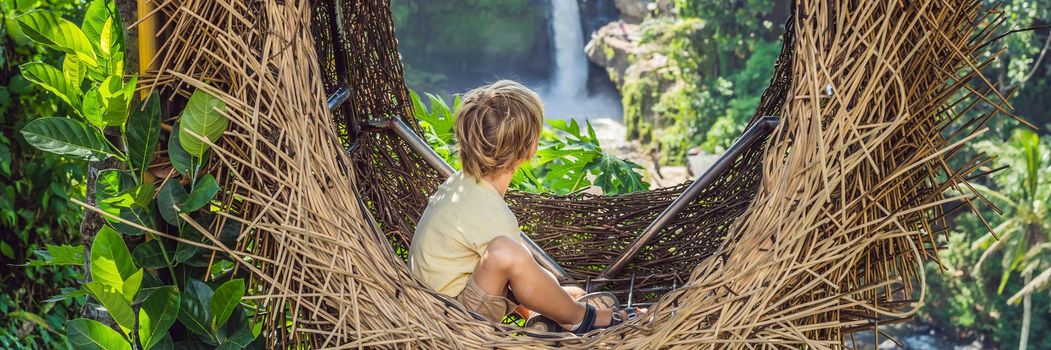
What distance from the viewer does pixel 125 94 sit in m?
1.38

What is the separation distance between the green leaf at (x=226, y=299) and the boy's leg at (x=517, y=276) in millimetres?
411

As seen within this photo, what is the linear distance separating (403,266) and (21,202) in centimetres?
173

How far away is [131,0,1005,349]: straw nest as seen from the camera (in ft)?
4.17

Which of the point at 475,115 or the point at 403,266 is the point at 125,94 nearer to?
the point at 403,266

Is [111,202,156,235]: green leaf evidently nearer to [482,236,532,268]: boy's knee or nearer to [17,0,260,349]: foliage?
[17,0,260,349]: foliage

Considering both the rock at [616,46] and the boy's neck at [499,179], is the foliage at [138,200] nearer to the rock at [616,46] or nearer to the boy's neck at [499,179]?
the boy's neck at [499,179]

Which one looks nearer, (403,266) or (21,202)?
(403,266)

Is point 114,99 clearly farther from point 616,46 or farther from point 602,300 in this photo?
point 616,46

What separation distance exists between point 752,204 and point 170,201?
0.81m

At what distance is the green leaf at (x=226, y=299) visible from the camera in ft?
4.43

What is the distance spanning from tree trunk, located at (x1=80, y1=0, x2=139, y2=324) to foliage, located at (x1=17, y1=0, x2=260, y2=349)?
0.05 meters

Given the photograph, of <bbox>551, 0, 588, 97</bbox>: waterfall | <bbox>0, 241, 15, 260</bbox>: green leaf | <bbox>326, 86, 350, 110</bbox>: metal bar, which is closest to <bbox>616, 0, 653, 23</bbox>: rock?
<bbox>551, 0, 588, 97</bbox>: waterfall

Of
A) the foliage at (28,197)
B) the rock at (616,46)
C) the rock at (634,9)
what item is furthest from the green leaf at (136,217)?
the rock at (634,9)

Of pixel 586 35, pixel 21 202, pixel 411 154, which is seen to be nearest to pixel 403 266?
pixel 411 154
